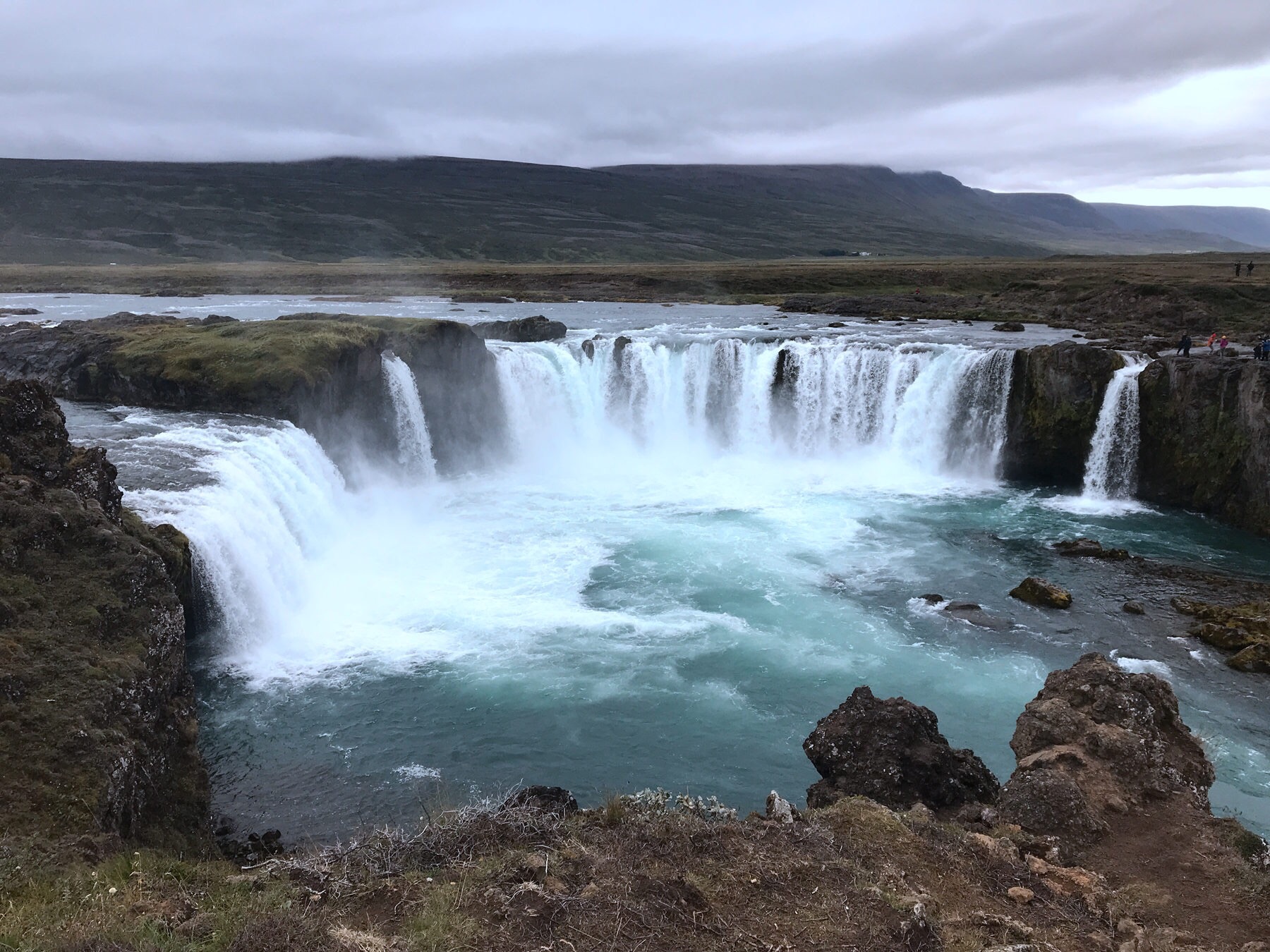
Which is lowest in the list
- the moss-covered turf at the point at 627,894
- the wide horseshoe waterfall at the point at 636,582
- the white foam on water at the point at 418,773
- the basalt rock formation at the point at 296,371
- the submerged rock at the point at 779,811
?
the white foam on water at the point at 418,773

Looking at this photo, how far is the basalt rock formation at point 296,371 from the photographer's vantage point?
104ft

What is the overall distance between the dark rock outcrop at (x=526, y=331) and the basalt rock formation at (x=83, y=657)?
31.6 meters

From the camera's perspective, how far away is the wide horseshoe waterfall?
55.8 feet

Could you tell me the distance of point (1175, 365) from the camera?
3309cm

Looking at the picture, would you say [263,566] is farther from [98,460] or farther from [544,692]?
[544,692]

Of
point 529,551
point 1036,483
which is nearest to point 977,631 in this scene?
point 529,551

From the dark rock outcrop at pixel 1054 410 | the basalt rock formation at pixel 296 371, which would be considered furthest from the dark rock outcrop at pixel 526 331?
the dark rock outcrop at pixel 1054 410

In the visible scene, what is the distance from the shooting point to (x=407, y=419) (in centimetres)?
3644

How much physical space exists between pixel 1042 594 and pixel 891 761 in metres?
12.4

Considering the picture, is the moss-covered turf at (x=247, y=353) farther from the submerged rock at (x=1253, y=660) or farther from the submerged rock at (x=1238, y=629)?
the submerged rock at (x=1253, y=660)

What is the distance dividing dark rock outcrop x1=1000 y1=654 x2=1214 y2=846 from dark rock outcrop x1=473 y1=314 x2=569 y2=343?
3725 centimetres

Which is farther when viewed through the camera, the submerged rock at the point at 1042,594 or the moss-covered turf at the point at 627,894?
the submerged rock at the point at 1042,594

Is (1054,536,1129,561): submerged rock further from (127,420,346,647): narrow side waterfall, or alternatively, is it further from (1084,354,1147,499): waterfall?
(127,420,346,647): narrow side waterfall

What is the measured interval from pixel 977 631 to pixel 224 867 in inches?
706
